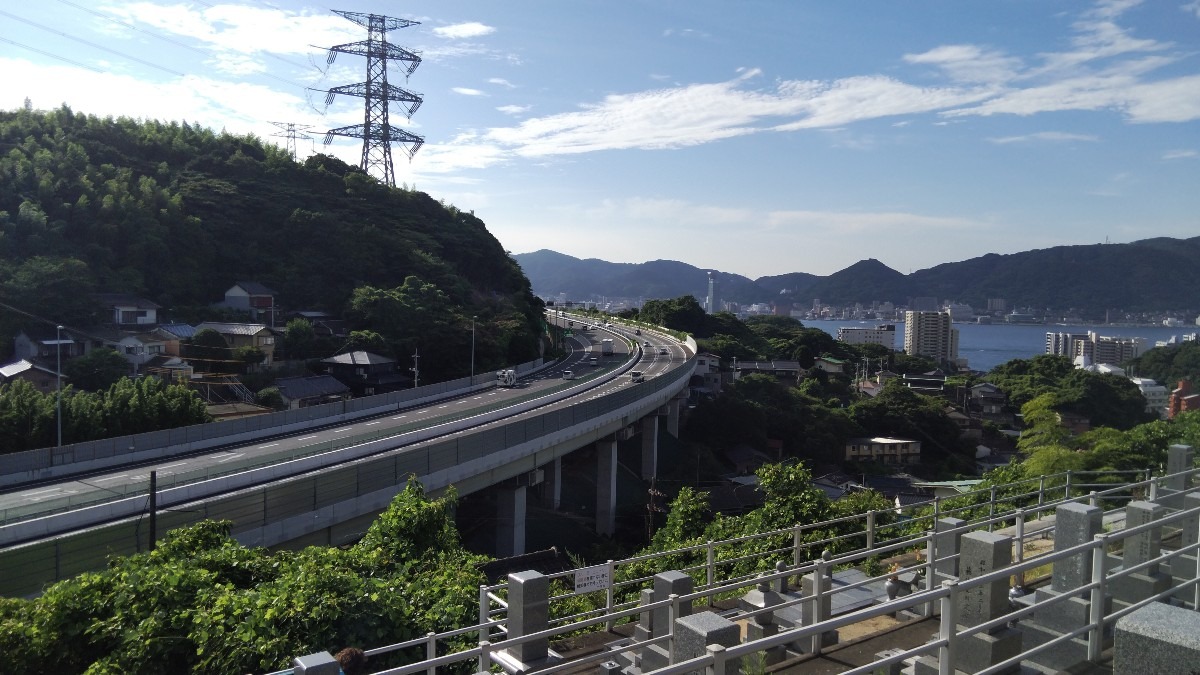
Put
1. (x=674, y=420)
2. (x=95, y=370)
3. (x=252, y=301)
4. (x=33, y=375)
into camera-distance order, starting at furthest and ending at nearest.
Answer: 1. (x=674, y=420)
2. (x=252, y=301)
3. (x=95, y=370)
4. (x=33, y=375)

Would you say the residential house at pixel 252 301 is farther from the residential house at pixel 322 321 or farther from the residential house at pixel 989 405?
the residential house at pixel 989 405

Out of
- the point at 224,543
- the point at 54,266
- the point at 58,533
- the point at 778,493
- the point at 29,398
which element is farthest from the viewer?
the point at 54,266

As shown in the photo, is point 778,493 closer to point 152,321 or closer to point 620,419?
point 620,419

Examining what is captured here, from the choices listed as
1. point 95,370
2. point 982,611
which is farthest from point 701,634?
point 95,370

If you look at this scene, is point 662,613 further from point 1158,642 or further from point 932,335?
point 932,335

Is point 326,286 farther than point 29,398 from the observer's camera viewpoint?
Yes

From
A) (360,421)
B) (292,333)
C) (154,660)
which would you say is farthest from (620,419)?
(154,660)

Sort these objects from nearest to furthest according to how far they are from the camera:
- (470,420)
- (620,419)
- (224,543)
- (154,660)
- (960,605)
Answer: (960,605), (154,660), (224,543), (470,420), (620,419)

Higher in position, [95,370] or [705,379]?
[95,370]
